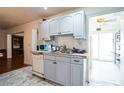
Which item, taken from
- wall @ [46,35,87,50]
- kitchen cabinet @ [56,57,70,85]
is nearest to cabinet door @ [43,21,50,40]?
wall @ [46,35,87,50]

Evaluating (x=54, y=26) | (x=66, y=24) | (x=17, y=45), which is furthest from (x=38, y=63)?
(x=17, y=45)

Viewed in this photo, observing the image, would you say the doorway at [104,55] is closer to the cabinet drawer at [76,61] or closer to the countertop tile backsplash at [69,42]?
the cabinet drawer at [76,61]

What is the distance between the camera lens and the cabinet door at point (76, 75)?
2.77 meters

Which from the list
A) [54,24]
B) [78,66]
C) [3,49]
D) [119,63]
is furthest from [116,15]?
[3,49]

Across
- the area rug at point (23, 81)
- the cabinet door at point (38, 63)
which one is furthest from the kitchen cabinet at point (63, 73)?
the cabinet door at point (38, 63)

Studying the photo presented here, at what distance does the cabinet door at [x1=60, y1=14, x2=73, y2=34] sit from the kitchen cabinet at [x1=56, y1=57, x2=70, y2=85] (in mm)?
967

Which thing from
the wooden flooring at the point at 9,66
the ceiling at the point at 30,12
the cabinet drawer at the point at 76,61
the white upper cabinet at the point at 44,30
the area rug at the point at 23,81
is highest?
the ceiling at the point at 30,12

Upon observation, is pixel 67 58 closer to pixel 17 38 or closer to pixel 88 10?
pixel 88 10

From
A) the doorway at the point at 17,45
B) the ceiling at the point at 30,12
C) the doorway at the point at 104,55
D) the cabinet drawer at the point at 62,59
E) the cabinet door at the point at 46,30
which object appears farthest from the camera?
→ the doorway at the point at 17,45

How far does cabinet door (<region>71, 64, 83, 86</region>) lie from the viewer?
2.77 m

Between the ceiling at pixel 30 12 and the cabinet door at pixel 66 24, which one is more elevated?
the ceiling at pixel 30 12

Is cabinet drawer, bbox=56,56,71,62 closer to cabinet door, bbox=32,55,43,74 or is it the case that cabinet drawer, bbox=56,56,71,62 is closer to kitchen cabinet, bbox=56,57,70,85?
kitchen cabinet, bbox=56,57,70,85

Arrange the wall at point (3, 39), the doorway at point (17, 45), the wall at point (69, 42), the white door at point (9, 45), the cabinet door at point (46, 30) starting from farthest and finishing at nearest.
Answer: the doorway at point (17, 45) → the white door at point (9, 45) → the wall at point (3, 39) → the cabinet door at point (46, 30) → the wall at point (69, 42)

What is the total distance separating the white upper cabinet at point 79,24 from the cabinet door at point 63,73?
872mm
